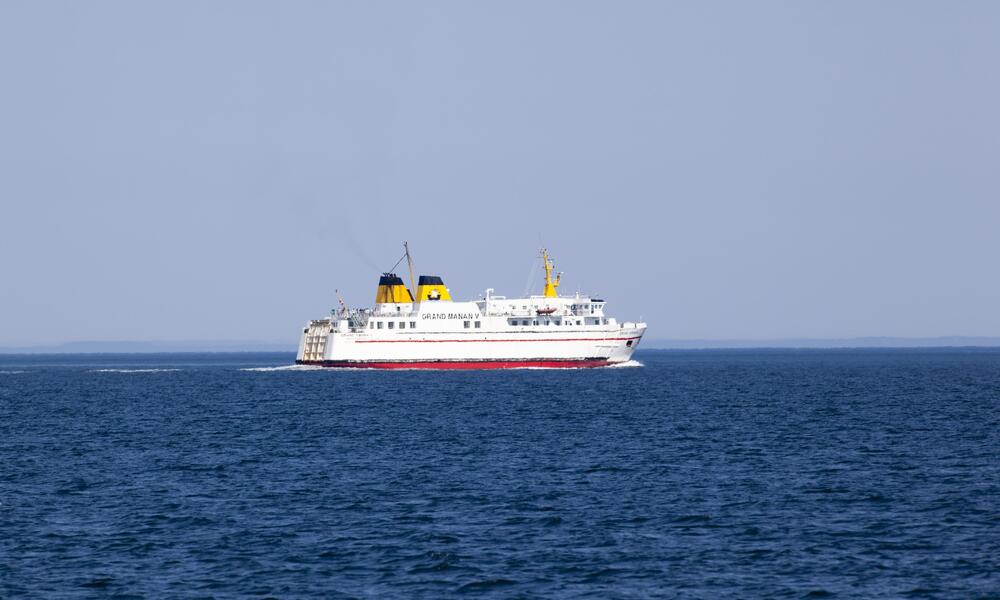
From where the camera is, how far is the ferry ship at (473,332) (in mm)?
105500

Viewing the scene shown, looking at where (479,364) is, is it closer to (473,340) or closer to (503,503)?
(473,340)

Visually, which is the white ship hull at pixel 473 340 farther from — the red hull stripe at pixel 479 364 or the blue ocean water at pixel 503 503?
the blue ocean water at pixel 503 503

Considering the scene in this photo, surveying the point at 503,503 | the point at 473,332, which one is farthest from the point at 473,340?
the point at 503,503

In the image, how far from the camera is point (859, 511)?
30922mm

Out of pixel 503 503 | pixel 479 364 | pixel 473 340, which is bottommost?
pixel 503 503

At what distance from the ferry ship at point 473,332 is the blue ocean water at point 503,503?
133 ft

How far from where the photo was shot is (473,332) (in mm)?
105562

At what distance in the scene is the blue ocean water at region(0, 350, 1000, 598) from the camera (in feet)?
78.9

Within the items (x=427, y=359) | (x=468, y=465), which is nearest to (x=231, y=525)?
(x=468, y=465)

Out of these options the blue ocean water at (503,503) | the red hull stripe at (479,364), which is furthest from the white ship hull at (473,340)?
the blue ocean water at (503,503)

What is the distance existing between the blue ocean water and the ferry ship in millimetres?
40421

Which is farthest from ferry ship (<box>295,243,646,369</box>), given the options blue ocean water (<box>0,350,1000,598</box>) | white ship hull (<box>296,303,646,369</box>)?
blue ocean water (<box>0,350,1000,598</box>)

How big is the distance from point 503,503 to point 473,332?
7291 cm

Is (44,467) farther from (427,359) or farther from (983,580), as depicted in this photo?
(427,359)
